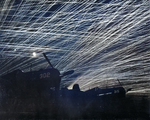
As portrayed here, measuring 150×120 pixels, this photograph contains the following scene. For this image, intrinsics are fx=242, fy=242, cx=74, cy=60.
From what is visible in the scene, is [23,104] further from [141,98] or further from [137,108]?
[141,98]

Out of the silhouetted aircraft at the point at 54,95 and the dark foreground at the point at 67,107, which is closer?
the dark foreground at the point at 67,107

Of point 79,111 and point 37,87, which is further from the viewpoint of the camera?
point 37,87

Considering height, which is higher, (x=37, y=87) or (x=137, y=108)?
(x=37, y=87)

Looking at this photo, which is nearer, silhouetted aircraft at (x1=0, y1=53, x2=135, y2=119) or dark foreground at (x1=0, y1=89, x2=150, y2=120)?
dark foreground at (x1=0, y1=89, x2=150, y2=120)

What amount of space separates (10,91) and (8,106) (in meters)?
1.24

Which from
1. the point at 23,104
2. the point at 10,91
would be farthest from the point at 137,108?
the point at 10,91

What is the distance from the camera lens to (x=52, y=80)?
60.2ft

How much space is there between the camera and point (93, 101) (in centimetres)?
1755

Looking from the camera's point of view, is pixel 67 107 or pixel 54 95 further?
pixel 54 95

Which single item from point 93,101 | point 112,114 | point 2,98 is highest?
point 2,98

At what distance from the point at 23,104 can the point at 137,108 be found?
9009 mm

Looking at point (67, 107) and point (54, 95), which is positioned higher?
point (54, 95)

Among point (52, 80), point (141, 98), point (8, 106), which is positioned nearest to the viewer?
point (52, 80)

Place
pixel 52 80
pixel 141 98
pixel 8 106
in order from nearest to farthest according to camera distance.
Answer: pixel 52 80, pixel 8 106, pixel 141 98
